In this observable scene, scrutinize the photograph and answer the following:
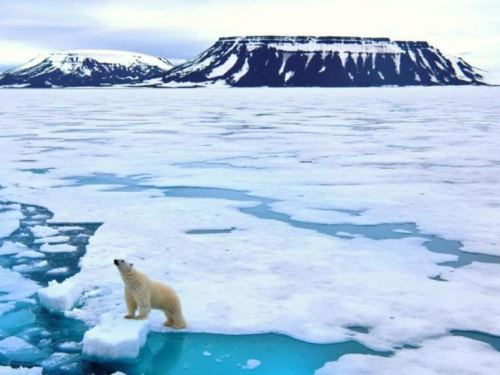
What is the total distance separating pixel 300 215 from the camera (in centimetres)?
966

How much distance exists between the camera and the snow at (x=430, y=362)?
4578 millimetres

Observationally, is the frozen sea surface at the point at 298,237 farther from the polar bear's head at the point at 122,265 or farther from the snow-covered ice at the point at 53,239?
the polar bear's head at the point at 122,265

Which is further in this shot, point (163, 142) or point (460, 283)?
point (163, 142)

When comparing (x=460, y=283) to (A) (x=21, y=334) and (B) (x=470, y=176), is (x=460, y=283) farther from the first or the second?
(B) (x=470, y=176)

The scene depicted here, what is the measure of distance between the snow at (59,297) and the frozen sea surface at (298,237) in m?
0.16

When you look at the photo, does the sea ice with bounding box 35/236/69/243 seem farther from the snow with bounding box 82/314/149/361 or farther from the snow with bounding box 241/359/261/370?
the snow with bounding box 241/359/261/370

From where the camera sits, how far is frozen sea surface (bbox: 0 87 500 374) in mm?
5426

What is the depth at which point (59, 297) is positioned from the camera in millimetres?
5590

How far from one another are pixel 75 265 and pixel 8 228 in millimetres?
2132

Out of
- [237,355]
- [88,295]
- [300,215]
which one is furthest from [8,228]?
[237,355]

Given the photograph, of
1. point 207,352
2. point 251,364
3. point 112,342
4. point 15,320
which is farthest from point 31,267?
point 251,364

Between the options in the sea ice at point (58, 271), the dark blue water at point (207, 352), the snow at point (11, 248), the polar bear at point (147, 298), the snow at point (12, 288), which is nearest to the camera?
the dark blue water at point (207, 352)

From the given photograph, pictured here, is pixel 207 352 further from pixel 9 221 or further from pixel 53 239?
pixel 9 221

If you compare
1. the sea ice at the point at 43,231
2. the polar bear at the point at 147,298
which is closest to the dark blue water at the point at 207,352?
the polar bear at the point at 147,298
